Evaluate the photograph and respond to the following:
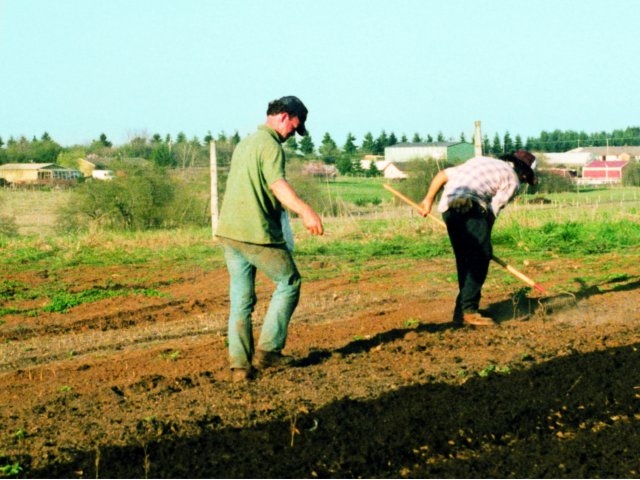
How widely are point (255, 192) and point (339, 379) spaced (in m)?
1.46

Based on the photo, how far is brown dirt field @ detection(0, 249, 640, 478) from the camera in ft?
17.1

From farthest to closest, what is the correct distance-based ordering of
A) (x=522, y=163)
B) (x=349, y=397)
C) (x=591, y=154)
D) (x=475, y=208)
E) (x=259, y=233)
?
(x=591, y=154) < (x=522, y=163) < (x=475, y=208) < (x=259, y=233) < (x=349, y=397)

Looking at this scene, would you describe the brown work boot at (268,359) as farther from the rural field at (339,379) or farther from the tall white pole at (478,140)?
the tall white pole at (478,140)

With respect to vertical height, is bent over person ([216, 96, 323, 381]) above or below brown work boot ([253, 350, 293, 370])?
above

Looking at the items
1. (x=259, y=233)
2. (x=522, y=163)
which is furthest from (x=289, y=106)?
(x=522, y=163)

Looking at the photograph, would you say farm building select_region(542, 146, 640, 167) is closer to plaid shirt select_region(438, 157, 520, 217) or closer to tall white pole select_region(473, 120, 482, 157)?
tall white pole select_region(473, 120, 482, 157)

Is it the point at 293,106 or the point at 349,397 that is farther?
the point at 293,106

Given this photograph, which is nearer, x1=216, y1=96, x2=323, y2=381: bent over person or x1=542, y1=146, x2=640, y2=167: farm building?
x1=216, y1=96, x2=323, y2=381: bent over person

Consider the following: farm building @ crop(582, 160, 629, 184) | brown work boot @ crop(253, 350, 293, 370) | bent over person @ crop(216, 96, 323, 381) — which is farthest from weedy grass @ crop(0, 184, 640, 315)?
farm building @ crop(582, 160, 629, 184)

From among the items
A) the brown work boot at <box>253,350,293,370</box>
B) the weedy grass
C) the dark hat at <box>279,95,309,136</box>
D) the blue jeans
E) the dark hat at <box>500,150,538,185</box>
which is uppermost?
the dark hat at <box>279,95,309,136</box>

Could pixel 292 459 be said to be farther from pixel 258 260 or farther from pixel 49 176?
pixel 49 176

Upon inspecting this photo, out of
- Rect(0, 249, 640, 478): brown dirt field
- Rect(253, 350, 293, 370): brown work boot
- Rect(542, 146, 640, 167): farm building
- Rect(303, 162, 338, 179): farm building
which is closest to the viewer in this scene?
Rect(0, 249, 640, 478): brown dirt field

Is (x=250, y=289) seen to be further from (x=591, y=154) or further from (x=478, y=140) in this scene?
(x=591, y=154)

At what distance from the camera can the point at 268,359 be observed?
24.5ft
